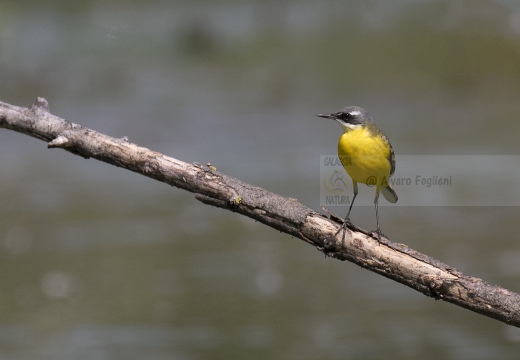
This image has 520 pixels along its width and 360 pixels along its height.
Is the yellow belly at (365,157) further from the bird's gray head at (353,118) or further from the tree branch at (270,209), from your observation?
Answer: the tree branch at (270,209)

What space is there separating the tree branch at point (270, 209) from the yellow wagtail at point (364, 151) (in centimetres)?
44

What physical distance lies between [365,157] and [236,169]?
27.9 ft

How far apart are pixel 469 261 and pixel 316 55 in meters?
9.97

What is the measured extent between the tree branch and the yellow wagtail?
0.44 meters

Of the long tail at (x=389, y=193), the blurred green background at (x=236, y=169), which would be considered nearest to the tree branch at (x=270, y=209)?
the long tail at (x=389, y=193)

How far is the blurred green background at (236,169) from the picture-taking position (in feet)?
31.7

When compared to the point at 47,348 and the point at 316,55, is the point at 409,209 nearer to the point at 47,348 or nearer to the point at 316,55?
the point at 47,348

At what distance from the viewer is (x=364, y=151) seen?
688 cm

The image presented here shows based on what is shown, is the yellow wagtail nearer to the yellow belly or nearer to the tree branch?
the yellow belly

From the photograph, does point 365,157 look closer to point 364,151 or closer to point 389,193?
point 364,151

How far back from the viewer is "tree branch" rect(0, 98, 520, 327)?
609 centimetres

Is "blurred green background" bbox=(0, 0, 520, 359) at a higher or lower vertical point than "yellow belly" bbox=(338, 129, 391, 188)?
higher

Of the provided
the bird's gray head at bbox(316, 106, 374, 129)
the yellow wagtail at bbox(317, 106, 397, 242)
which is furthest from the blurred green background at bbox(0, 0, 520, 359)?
the bird's gray head at bbox(316, 106, 374, 129)

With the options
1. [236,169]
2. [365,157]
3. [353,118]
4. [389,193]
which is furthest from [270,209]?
[236,169]
